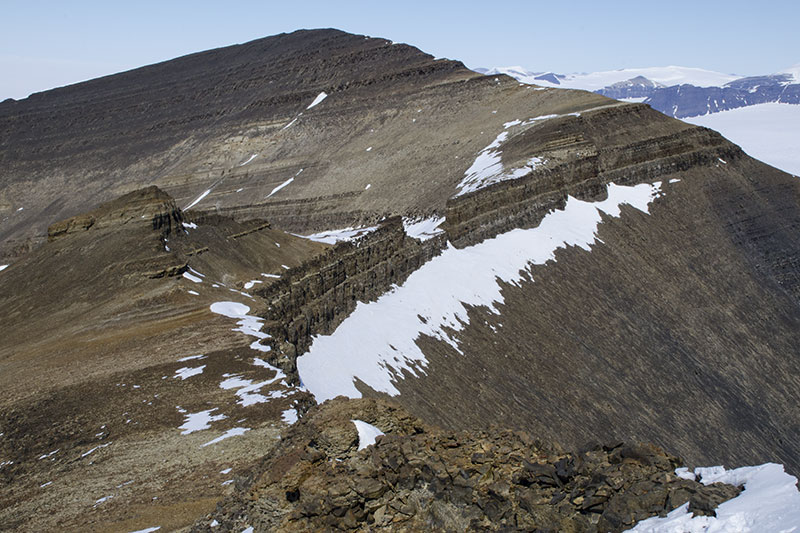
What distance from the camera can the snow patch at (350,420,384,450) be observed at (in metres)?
11.3

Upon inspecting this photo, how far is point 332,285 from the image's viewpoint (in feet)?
115

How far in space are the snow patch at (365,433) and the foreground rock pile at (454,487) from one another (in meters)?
0.10

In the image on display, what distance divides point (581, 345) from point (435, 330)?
9.47m

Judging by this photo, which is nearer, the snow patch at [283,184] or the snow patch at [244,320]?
the snow patch at [244,320]

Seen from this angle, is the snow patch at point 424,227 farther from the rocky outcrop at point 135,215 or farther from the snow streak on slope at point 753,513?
the snow streak on slope at point 753,513

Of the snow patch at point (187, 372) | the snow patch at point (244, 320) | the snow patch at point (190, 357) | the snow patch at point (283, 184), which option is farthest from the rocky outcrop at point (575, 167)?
the snow patch at point (283, 184)

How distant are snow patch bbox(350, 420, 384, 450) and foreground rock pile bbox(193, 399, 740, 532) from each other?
10 centimetres

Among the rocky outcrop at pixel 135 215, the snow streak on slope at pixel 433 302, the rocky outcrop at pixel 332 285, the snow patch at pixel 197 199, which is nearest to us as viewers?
the rocky outcrop at pixel 332 285

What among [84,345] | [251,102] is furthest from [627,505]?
[251,102]

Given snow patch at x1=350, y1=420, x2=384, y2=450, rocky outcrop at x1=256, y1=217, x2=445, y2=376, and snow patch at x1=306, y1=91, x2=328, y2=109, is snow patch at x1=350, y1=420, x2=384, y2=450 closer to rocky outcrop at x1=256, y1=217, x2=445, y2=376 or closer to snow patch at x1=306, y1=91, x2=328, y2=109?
rocky outcrop at x1=256, y1=217, x2=445, y2=376

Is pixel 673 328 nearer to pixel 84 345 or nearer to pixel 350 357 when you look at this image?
pixel 350 357

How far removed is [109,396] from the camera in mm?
19953

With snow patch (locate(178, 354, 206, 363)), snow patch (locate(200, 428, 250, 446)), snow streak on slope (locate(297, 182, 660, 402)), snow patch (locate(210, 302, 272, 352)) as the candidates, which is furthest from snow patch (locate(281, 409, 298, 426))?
snow patch (locate(178, 354, 206, 363))

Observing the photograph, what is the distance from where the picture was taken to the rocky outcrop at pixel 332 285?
28.0 metres
